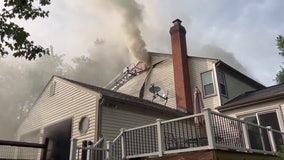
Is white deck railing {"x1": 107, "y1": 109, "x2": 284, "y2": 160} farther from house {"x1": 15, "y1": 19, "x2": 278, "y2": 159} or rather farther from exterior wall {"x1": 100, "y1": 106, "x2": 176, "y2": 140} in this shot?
house {"x1": 15, "y1": 19, "x2": 278, "y2": 159}

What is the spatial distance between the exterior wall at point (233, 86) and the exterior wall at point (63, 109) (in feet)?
29.9

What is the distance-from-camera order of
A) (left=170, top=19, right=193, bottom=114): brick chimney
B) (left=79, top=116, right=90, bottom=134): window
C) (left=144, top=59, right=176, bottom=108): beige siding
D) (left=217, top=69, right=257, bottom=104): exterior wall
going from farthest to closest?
(left=144, top=59, right=176, bottom=108): beige siding < (left=217, top=69, right=257, bottom=104): exterior wall < (left=170, top=19, right=193, bottom=114): brick chimney < (left=79, top=116, right=90, bottom=134): window

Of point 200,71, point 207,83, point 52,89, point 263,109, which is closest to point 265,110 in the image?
point 263,109

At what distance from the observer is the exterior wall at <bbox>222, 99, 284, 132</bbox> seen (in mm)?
14188

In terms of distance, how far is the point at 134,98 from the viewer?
17.0 metres

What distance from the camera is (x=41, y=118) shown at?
692 inches

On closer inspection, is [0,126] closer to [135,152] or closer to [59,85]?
[59,85]

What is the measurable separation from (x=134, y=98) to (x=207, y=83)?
5.56 m

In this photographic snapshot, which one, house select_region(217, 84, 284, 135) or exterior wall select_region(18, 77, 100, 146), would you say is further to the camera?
house select_region(217, 84, 284, 135)

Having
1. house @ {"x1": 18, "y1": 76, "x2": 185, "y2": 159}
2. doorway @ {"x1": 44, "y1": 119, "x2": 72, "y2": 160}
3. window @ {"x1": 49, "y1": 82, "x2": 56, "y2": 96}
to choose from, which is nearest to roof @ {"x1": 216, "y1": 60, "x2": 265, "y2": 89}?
house @ {"x1": 18, "y1": 76, "x2": 185, "y2": 159}

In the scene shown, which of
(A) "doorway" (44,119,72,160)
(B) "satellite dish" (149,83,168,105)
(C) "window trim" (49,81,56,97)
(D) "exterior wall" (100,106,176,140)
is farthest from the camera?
(B) "satellite dish" (149,83,168,105)

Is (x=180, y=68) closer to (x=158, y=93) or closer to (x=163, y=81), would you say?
(x=163, y=81)

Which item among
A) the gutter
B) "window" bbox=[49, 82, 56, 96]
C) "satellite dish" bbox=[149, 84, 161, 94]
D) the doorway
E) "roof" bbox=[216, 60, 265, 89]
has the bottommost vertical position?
the doorway

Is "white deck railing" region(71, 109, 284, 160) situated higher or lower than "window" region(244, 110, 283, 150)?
lower
